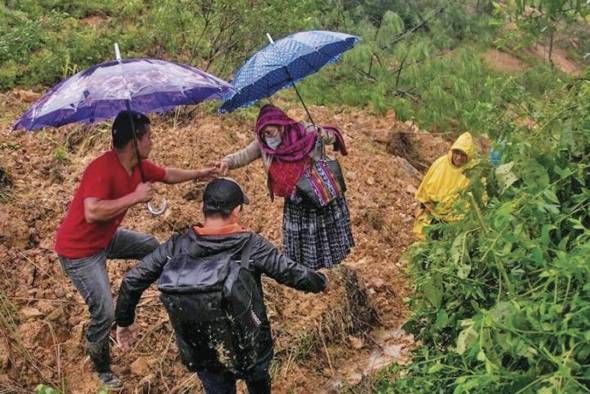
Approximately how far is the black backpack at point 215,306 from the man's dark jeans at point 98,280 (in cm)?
72

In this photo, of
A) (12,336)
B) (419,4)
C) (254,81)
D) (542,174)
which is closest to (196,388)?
(12,336)

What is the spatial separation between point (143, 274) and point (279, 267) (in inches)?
22.1

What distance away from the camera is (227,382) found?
9.23ft

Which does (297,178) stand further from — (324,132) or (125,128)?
(125,128)

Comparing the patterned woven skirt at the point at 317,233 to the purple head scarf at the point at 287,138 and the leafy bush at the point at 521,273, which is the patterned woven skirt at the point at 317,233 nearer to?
the purple head scarf at the point at 287,138

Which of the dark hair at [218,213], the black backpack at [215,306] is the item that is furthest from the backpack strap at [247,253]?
the dark hair at [218,213]

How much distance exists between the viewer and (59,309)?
3855 mm

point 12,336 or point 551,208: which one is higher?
point 551,208

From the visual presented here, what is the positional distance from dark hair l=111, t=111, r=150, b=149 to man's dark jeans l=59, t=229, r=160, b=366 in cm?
58

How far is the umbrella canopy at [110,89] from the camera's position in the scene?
2683mm

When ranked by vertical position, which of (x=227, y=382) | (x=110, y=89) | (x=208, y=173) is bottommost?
(x=227, y=382)

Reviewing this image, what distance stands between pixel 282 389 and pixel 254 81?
5.85 feet

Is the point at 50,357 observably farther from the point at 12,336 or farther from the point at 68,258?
the point at 68,258

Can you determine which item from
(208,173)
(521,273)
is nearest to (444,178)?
(208,173)
